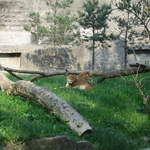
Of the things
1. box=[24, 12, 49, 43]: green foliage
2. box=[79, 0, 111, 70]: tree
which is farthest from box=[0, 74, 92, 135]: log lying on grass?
box=[24, 12, 49, 43]: green foliage

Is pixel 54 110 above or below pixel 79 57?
above

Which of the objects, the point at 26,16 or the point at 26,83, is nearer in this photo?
the point at 26,83

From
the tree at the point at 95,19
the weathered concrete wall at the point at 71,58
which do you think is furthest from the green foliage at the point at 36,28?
the tree at the point at 95,19

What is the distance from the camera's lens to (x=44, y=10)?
37.8 meters

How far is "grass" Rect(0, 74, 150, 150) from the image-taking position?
23.4ft

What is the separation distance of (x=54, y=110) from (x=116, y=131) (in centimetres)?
118

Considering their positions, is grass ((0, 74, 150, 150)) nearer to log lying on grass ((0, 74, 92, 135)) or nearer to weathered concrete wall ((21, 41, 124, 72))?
log lying on grass ((0, 74, 92, 135))

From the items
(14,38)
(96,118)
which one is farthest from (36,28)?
(96,118)

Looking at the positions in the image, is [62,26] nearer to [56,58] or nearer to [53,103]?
[56,58]

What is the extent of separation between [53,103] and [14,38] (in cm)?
2981

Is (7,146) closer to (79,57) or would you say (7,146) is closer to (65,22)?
(79,57)

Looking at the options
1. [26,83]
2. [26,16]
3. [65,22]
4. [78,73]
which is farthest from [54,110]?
[26,16]

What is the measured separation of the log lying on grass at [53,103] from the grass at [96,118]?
0.37ft

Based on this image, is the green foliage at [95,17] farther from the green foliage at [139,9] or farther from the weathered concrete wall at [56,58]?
the green foliage at [139,9]
